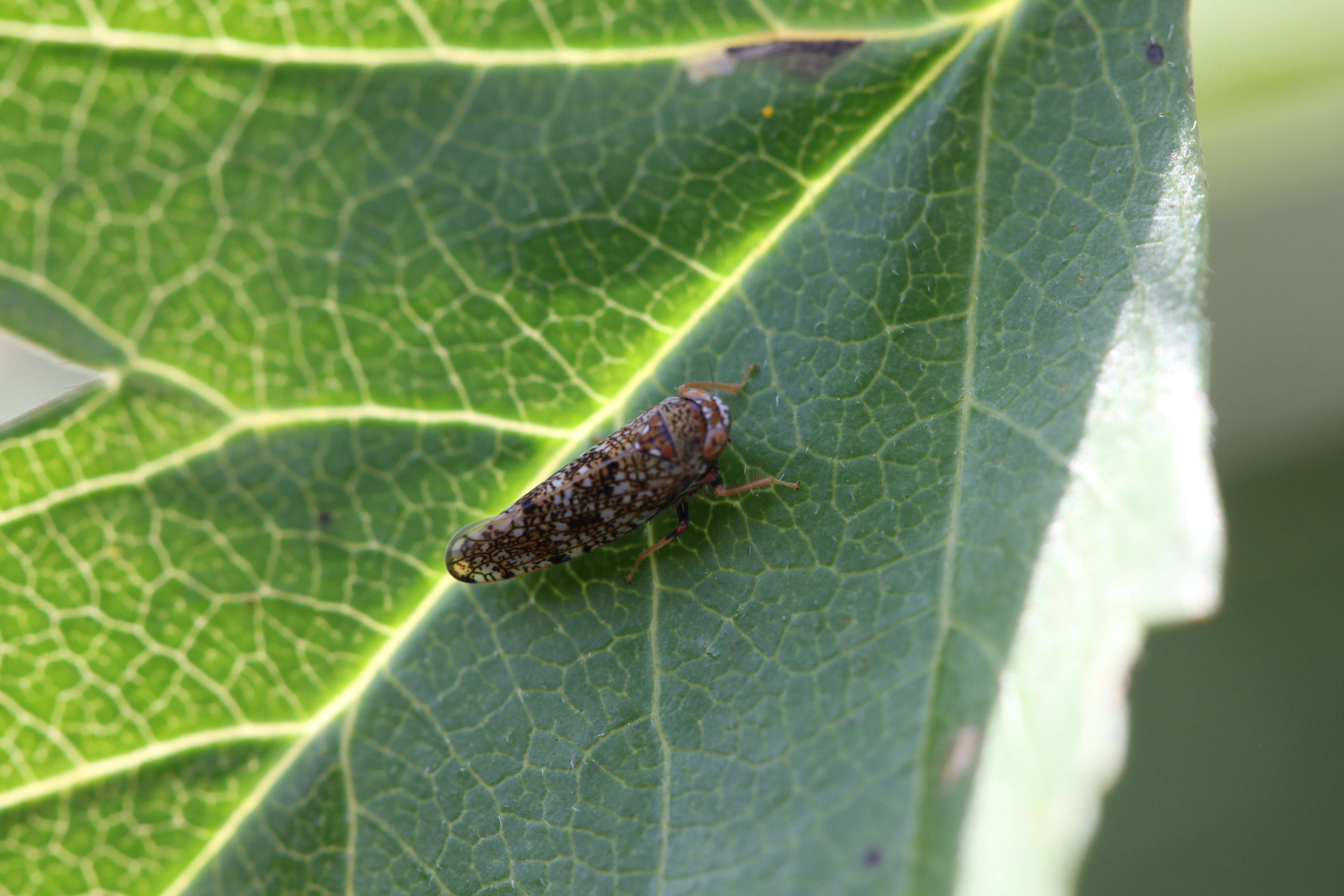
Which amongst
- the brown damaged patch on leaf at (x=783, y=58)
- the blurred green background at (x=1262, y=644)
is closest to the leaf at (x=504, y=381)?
the brown damaged patch on leaf at (x=783, y=58)

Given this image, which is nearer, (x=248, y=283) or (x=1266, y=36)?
(x=248, y=283)

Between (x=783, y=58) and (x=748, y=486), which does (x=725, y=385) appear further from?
Answer: (x=783, y=58)

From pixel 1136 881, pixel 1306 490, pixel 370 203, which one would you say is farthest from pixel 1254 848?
pixel 370 203

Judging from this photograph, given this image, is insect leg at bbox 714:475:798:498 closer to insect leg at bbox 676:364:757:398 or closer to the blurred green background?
insect leg at bbox 676:364:757:398

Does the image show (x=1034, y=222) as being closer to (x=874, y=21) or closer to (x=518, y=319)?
(x=874, y=21)

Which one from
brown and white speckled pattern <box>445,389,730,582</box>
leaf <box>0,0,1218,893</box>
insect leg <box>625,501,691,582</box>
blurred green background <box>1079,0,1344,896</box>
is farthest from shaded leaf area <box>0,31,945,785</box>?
blurred green background <box>1079,0,1344,896</box>

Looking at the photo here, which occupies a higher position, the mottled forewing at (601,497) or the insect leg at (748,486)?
the mottled forewing at (601,497)

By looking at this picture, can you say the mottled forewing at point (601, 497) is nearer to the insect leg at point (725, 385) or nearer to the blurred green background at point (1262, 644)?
the insect leg at point (725, 385)
